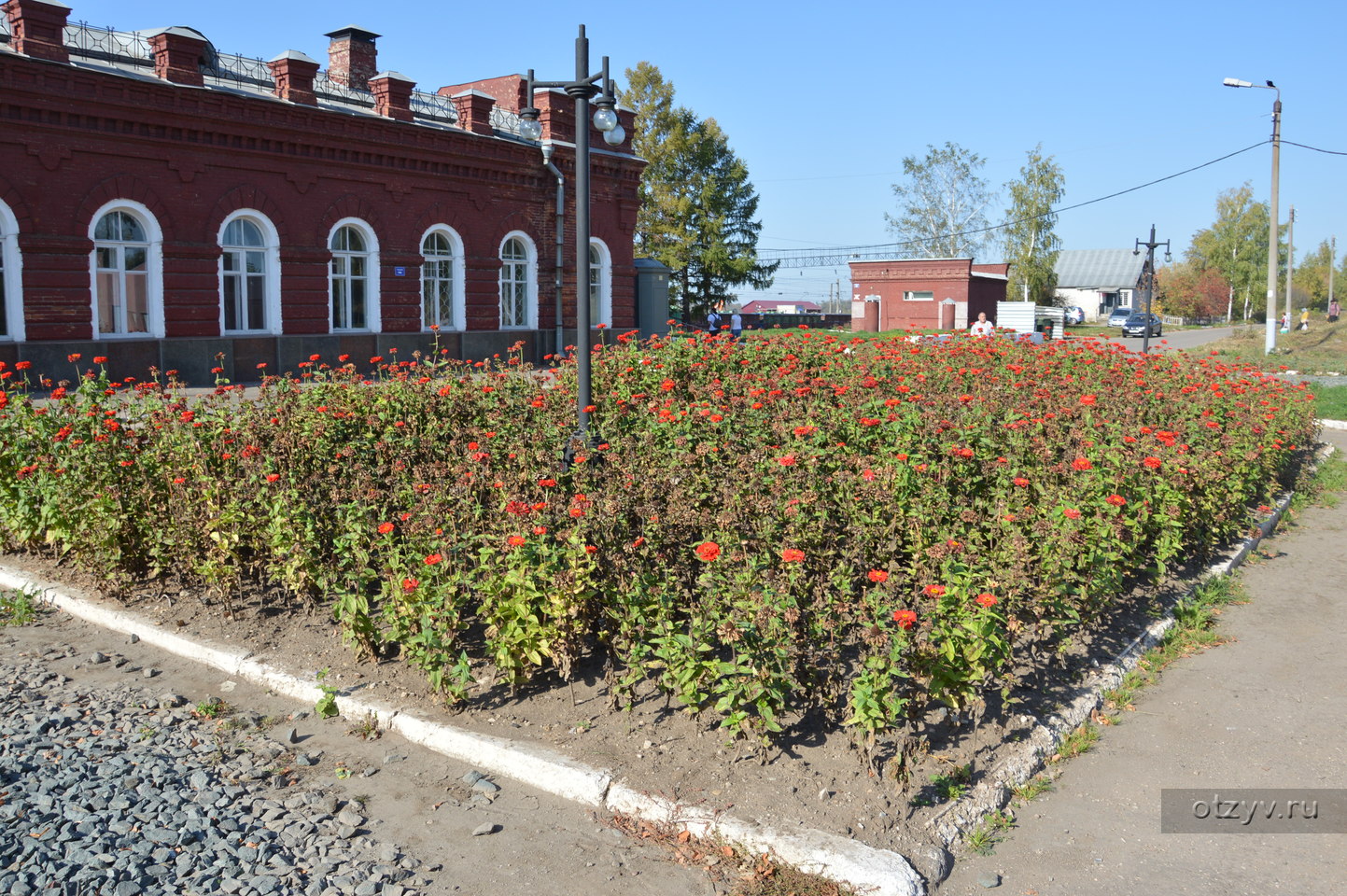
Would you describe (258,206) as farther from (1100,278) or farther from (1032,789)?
(1100,278)

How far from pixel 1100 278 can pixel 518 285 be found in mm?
81993

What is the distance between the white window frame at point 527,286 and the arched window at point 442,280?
1.23 m

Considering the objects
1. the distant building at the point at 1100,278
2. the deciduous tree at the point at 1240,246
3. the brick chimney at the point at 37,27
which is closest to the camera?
the brick chimney at the point at 37,27

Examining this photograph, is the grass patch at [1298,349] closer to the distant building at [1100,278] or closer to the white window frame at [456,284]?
the white window frame at [456,284]

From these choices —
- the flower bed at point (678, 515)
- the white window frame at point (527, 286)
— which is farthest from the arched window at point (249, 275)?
the flower bed at point (678, 515)

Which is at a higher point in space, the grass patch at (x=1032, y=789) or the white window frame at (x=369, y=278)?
the white window frame at (x=369, y=278)

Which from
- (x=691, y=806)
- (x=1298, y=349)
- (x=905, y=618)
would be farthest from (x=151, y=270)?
(x=1298, y=349)

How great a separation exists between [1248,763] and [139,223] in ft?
57.3

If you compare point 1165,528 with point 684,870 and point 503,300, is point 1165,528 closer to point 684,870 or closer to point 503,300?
point 684,870

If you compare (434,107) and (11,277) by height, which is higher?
(434,107)

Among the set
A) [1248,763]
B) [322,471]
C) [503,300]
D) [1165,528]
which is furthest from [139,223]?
[1248,763]

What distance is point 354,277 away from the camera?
20.5 m

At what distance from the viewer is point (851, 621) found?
414 centimetres

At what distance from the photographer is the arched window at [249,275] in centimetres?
1836
